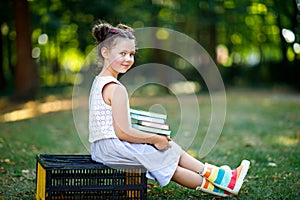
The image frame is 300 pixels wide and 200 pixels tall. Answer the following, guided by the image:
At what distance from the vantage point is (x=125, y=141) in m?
3.73

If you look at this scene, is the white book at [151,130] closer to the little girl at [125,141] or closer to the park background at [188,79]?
the little girl at [125,141]

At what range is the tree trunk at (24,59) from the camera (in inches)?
479

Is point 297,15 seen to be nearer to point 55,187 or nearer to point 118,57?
point 118,57

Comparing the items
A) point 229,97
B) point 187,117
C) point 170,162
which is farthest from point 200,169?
point 229,97

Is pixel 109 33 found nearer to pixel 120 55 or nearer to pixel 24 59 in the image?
pixel 120 55

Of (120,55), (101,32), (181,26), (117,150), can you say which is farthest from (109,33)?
(181,26)

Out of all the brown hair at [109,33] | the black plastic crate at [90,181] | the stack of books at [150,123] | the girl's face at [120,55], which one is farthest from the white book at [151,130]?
the brown hair at [109,33]

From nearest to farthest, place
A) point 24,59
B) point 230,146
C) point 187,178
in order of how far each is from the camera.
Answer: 1. point 187,178
2. point 230,146
3. point 24,59

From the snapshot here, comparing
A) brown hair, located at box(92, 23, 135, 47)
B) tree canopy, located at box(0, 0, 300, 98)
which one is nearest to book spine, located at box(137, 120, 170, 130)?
brown hair, located at box(92, 23, 135, 47)

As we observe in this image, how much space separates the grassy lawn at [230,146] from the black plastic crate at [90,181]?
0.59 meters

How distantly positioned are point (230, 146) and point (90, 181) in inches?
138

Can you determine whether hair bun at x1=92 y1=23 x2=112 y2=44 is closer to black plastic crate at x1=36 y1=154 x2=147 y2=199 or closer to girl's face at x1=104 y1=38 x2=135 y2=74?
girl's face at x1=104 y1=38 x2=135 y2=74

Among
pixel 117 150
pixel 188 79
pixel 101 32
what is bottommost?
pixel 188 79

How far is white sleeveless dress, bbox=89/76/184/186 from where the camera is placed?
3.67m
